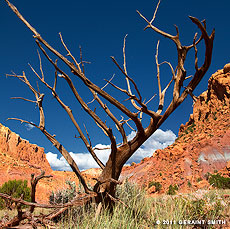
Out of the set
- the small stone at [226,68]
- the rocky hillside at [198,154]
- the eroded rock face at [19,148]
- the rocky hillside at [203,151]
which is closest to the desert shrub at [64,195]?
the rocky hillside at [198,154]

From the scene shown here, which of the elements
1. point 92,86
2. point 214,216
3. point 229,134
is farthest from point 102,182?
point 229,134

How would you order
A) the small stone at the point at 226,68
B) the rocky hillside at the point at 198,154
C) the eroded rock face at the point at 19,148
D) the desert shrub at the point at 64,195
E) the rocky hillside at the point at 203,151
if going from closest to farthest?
the desert shrub at the point at 64,195, the rocky hillside at the point at 198,154, the rocky hillside at the point at 203,151, the small stone at the point at 226,68, the eroded rock face at the point at 19,148

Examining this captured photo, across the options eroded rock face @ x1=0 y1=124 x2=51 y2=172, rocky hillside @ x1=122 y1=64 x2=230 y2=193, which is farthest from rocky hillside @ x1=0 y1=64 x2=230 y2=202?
eroded rock face @ x1=0 y1=124 x2=51 y2=172

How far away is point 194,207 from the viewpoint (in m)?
3.36

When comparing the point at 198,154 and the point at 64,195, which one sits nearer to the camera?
the point at 64,195

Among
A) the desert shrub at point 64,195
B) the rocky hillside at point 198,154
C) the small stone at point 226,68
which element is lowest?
the desert shrub at point 64,195

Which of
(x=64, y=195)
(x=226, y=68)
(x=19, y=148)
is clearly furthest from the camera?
(x=19, y=148)

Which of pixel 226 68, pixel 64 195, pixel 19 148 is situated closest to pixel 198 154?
pixel 226 68

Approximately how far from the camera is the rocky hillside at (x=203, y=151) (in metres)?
35.5

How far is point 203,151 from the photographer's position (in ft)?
128

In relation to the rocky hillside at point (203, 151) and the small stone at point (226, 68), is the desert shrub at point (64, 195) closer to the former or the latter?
the rocky hillside at point (203, 151)

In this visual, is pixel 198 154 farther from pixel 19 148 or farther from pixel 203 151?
pixel 19 148

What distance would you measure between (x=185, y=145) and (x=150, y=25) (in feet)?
142

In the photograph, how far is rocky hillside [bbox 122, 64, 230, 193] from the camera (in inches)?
1396
